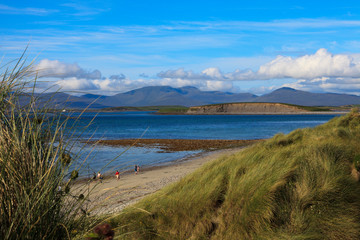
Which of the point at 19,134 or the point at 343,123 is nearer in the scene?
the point at 19,134

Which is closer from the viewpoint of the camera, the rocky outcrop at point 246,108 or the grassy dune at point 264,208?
the grassy dune at point 264,208

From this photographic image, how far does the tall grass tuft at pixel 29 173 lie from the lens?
2.75m

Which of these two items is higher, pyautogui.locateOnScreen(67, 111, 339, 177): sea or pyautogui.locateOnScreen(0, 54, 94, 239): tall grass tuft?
pyautogui.locateOnScreen(0, 54, 94, 239): tall grass tuft

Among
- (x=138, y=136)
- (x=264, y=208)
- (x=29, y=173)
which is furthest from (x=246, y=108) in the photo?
(x=29, y=173)

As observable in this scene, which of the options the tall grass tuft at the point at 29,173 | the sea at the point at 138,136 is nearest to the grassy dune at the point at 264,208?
the sea at the point at 138,136

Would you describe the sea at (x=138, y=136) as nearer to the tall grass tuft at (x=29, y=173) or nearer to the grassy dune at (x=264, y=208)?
the tall grass tuft at (x=29, y=173)

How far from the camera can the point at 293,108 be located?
18100 cm

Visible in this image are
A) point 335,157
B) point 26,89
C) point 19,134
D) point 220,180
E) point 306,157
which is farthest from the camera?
point 335,157

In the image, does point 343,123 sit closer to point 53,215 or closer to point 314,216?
point 314,216

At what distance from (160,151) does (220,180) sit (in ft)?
98.2

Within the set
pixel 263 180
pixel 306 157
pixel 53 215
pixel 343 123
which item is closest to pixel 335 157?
pixel 306 157

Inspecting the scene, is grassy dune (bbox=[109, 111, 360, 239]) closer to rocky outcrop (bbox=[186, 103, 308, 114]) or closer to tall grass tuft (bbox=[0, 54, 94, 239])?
tall grass tuft (bbox=[0, 54, 94, 239])

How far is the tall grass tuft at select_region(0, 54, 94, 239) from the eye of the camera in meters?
2.75

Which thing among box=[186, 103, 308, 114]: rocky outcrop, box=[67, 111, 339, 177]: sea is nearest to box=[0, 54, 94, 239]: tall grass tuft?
box=[67, 111, 339, 177]: sea
